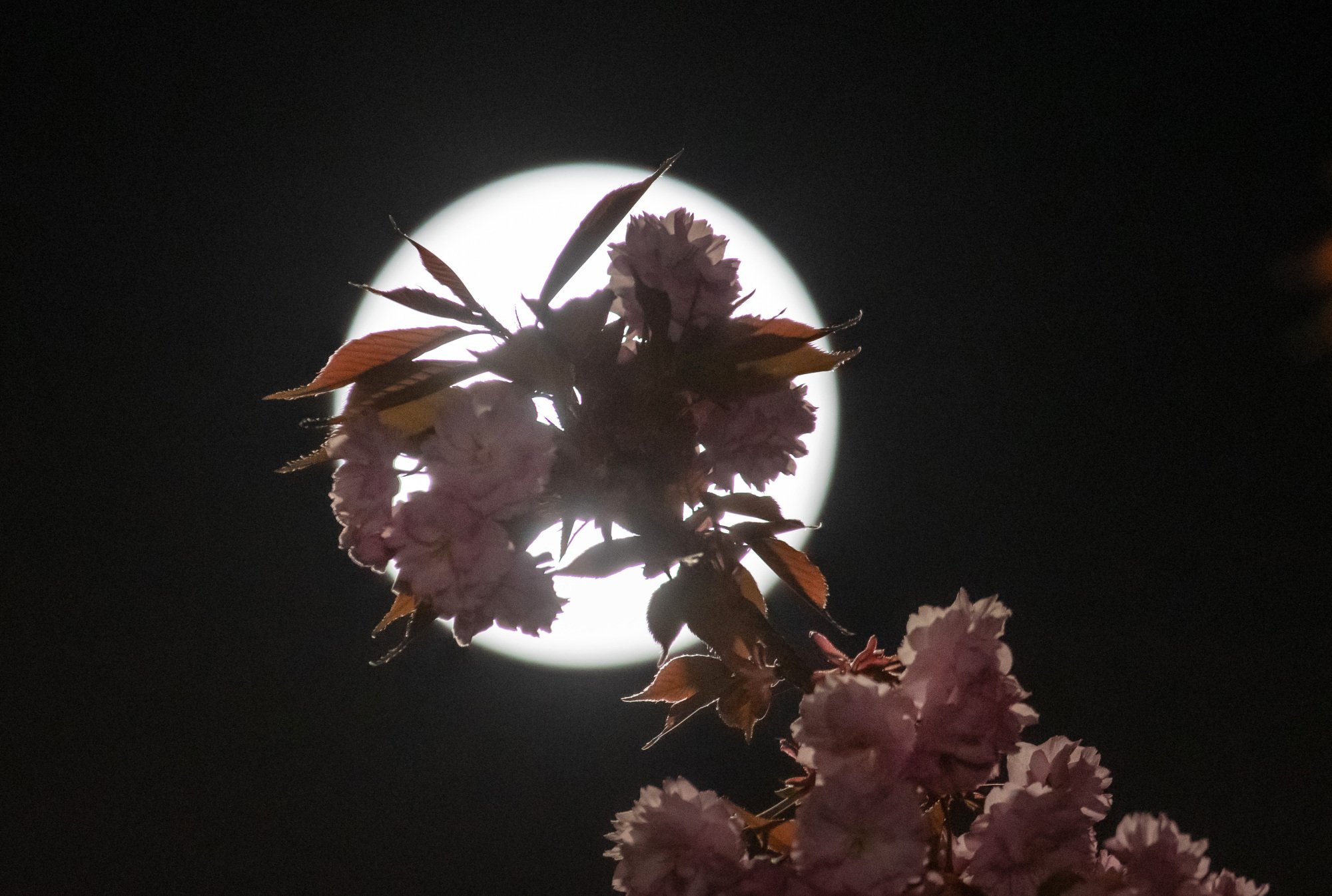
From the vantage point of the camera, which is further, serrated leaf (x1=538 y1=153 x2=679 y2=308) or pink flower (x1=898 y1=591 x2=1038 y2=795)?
serrated leaf (x1=538 y1=153 x2=679 y2=308)

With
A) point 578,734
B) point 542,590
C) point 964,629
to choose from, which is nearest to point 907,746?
point 964,629

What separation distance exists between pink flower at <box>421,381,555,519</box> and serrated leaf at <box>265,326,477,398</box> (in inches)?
2.2

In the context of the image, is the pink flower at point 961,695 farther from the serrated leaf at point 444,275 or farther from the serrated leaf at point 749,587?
the serrated leaf at point 444,275

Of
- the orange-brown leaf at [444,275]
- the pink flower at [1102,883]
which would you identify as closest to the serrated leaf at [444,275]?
the orange-brown leaf at [444,275]

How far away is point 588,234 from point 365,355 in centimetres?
14

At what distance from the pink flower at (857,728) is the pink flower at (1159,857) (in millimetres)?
156

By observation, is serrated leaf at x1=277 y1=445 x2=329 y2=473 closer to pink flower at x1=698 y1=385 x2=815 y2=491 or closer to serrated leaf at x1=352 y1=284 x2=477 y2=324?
serrated leaf at x1=352 y1=284 x2=477 y2=324

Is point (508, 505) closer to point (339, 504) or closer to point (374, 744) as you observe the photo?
point (339, 504)

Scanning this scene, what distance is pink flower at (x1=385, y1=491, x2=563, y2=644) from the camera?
1.43 ft

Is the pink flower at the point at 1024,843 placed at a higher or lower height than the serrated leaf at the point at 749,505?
lower

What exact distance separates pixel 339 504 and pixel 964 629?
0.33 metres

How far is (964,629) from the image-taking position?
0.42 m

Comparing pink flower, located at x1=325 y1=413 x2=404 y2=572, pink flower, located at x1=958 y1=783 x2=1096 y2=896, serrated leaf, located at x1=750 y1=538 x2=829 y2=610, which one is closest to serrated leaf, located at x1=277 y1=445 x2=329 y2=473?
pink flower, located at x1=325 y1=413 x2=404 y2=572

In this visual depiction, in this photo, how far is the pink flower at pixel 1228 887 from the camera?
47 centimetres
